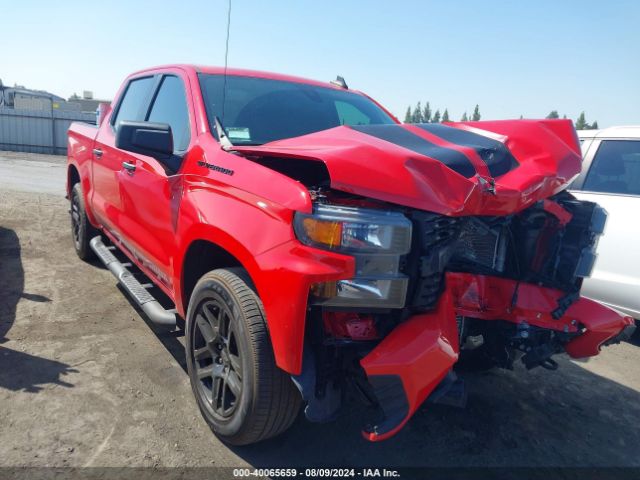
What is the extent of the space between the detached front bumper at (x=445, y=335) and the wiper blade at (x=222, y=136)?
1299mm

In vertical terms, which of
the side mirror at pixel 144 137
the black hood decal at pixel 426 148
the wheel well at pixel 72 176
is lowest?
the wheel well at pixel 72 176

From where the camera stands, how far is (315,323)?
207cm

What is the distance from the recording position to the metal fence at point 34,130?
2040 cm

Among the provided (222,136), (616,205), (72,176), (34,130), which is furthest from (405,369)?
(34,130)

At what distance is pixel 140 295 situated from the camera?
3.31 metres

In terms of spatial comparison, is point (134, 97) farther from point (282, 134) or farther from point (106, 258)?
point (282, 134)

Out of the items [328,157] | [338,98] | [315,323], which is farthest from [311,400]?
[338,98]

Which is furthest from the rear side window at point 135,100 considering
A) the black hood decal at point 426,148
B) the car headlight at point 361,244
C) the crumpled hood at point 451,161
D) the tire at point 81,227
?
the car headlight at point 361,244

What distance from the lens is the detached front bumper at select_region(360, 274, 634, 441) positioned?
190cm

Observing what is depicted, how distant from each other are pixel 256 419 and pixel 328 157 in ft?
4.02

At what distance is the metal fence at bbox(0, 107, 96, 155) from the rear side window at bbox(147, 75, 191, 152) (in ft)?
63.9

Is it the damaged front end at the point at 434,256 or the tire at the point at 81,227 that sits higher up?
the damaged front end at the point at 434,256

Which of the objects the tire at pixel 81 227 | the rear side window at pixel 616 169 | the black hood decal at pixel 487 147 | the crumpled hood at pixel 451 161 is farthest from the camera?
the tire at pixel 81 227

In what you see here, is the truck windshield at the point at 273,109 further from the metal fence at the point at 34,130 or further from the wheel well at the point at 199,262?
the metal fence at the point at 34,130
